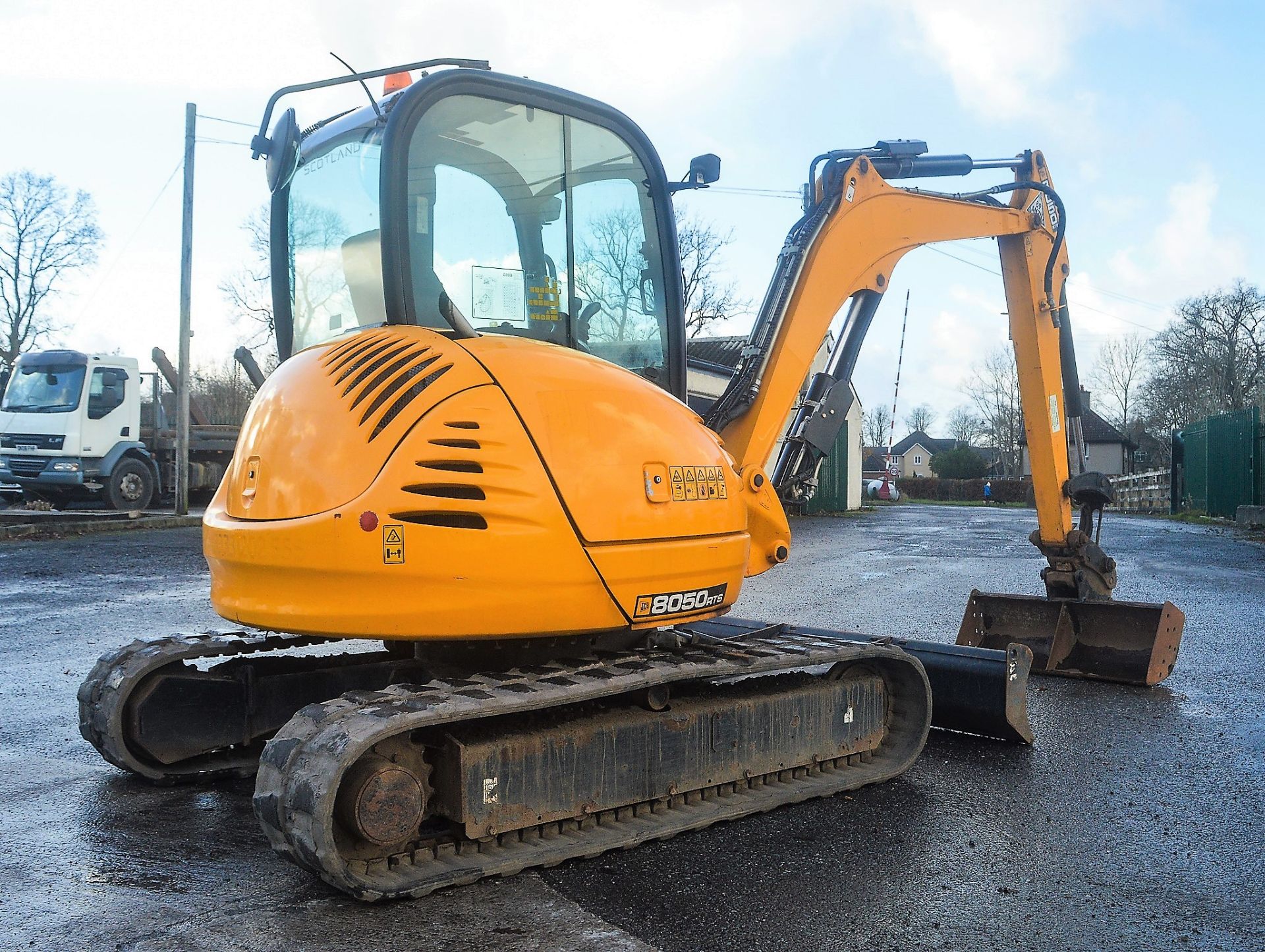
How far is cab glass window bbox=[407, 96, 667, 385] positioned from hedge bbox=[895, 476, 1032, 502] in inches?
1998

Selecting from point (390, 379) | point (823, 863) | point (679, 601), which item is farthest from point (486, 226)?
point (823, 863)

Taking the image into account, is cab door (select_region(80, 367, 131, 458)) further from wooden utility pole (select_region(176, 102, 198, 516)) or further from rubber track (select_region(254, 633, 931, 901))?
rubber track (select_region(254, 633, 931, 901))

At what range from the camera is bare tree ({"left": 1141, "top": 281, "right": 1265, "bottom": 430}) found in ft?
188

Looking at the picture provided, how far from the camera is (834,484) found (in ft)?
110

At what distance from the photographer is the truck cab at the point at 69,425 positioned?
22297mm

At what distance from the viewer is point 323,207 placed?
195 inches

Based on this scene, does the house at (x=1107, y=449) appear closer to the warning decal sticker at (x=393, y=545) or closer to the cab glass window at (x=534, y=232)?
the cab glass window at (x=534, y=232)

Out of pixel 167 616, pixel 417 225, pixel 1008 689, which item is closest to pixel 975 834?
pixel 1008 689

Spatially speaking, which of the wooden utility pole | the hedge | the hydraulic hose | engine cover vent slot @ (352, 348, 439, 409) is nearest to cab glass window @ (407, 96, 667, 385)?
engine cover vent slot @ (352, 348, 439, 409)

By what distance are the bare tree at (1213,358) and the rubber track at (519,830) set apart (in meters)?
58.8

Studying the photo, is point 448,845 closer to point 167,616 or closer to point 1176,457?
point 167,616

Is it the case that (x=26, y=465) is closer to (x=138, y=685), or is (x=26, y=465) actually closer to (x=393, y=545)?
(x=138, y=685)

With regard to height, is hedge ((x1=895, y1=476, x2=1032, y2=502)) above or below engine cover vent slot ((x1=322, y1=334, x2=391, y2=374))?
below

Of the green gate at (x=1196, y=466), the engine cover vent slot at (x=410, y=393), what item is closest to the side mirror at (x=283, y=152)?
the engine cover vent slot at (x=410, y=393)
